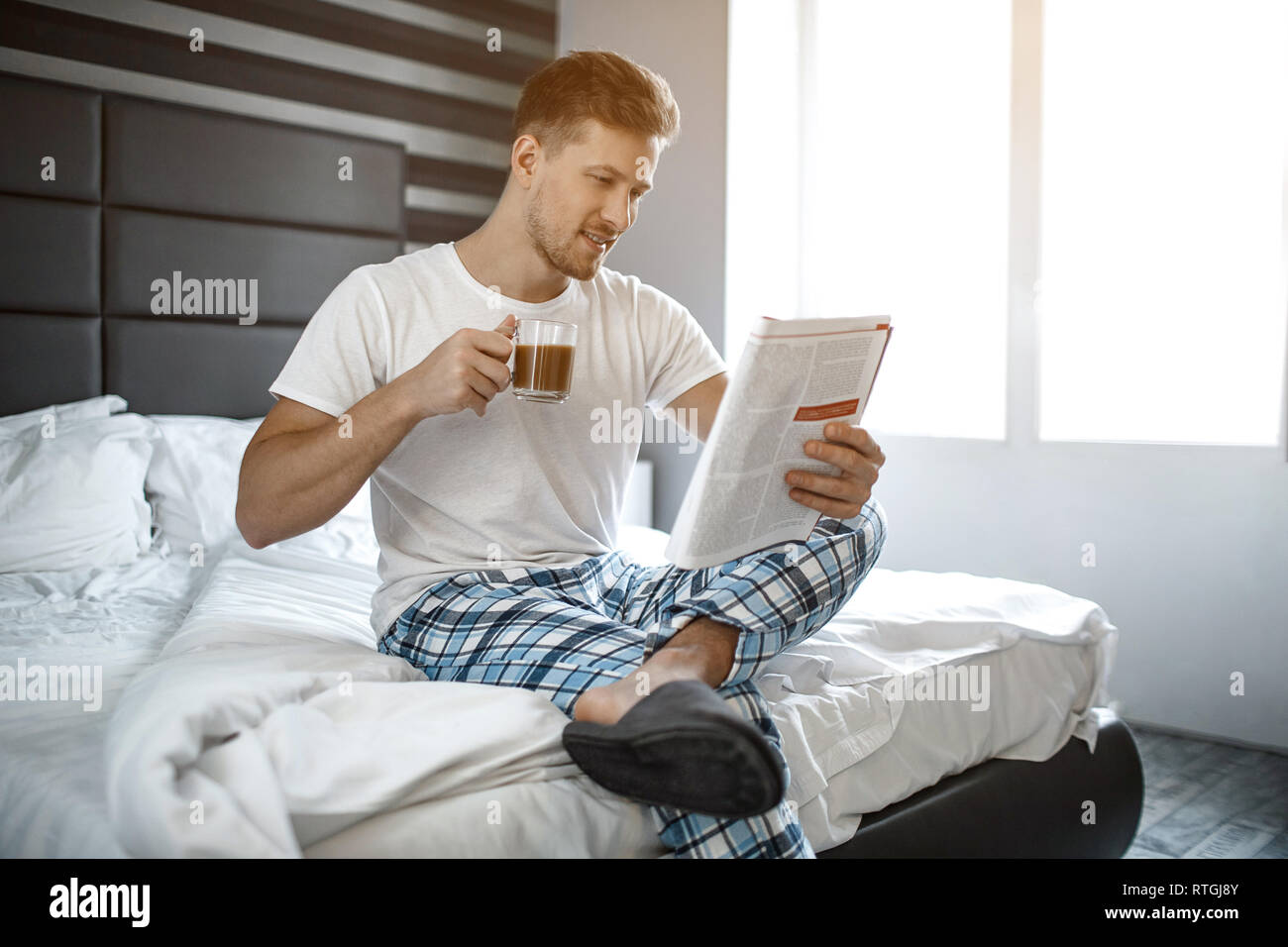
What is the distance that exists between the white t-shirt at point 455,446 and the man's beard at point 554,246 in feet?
0.28

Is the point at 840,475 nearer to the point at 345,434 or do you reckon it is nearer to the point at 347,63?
the point at 345,434

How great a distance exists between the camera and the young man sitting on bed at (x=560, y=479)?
1144 millimetres

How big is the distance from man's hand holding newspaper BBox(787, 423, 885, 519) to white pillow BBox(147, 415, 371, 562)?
1.43 meters

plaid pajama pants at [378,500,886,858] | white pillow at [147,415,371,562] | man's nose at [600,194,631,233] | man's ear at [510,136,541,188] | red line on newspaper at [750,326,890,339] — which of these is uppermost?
man's ear at [510,136,541,188]

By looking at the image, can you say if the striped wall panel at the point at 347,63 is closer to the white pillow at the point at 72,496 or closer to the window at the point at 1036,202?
the window at the point at 1036,202

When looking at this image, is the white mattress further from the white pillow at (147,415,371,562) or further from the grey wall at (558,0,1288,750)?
the grey wall at (558,0,1288,750)

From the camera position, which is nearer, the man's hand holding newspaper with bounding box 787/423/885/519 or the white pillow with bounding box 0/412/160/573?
the man's hand holding newspaper with bounding box 787/423/885/519

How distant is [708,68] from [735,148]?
0.29 meters

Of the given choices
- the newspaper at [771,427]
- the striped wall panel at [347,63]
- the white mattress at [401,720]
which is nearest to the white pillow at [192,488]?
the white mattress at [401,720]

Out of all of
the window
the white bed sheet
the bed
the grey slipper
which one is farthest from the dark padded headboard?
the grey slipper

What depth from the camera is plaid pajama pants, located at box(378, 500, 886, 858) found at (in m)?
1.10

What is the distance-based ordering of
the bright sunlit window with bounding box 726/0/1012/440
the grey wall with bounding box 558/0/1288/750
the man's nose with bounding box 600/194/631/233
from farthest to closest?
the bright sunlit window with bounding box 726/0/1012/440
the grey wall with bounding box 558/0/1288/750
the man's nose with bounding box 600/194/631/233

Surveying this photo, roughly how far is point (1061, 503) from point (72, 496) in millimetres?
2643

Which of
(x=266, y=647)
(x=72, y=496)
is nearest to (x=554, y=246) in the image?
(x=266, y=647)
